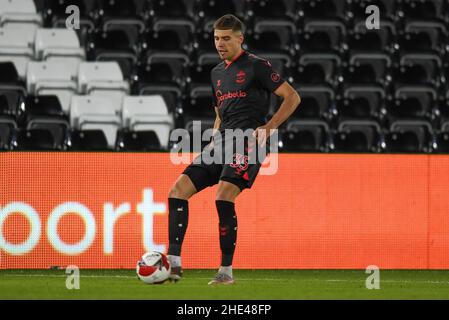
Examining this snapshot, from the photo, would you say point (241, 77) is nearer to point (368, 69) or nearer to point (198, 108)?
point (198, 108)

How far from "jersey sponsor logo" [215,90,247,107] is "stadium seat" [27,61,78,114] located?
16.7 feet

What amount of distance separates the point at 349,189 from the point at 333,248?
60 cm

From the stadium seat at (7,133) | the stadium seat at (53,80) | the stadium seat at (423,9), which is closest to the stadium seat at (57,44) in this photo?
the stadium seat at (53,80)

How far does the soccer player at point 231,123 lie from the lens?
739 cm

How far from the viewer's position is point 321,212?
10.2m

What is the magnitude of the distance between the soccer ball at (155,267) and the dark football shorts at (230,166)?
606mm

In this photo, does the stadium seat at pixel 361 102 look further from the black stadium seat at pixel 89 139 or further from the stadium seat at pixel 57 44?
the stadium seat at pixel 57 44

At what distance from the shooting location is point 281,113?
7.38 m

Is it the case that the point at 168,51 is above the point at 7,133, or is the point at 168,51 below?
above

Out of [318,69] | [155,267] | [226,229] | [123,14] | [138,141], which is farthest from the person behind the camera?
[123,14]

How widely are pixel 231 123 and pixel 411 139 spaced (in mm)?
5021

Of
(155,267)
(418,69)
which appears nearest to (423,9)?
(418,69)
